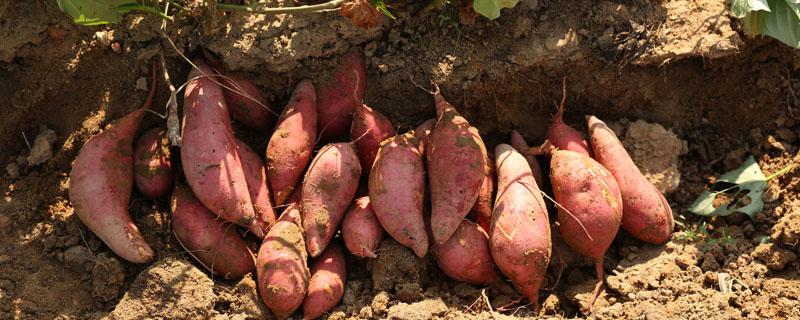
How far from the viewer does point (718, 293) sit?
2.45 m

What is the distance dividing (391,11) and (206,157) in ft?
2.72

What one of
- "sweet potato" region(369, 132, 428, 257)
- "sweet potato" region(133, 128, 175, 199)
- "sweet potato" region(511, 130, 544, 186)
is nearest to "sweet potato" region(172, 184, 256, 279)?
"sweet potato" region(133, 128, 175, 199)

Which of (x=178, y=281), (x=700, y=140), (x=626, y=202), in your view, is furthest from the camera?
→ (x=700, y=140)

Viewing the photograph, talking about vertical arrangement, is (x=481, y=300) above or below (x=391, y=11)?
below

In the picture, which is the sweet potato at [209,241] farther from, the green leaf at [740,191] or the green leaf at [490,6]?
the green leaf at [740,191]

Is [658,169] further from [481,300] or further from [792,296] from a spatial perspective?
[481,300]

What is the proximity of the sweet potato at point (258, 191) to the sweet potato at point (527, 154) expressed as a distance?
2.90ft

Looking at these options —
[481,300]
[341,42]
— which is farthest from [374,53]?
[481,300]

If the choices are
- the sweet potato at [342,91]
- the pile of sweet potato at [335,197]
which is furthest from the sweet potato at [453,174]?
the sweet potato at [342,91]

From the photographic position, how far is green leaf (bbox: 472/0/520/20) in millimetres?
2533

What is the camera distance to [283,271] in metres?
2.39

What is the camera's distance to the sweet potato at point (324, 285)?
2420mm

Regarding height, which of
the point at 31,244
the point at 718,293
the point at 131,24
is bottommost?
the point at 31,244

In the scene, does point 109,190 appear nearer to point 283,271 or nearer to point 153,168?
point 153,168
